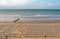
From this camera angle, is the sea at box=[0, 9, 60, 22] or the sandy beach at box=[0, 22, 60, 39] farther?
the sea at box=[0, 9, 60, 22]

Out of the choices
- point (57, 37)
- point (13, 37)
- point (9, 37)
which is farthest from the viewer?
point (57, 37)

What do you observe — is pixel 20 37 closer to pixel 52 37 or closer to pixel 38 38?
pixel 38 38

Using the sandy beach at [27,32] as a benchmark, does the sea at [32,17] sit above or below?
below

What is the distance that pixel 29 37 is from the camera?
664 cm

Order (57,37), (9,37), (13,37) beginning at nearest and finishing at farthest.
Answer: (9,37)
(13,37)
(57,37)

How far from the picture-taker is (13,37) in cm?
658

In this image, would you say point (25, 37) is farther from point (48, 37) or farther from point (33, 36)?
point (48, 37)

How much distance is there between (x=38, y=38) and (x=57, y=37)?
939 mm

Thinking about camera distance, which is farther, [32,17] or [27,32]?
[32,17]

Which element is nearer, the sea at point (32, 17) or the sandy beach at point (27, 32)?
the sandy beach at point (27, 32)

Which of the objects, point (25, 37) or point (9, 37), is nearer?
point (9, 37)

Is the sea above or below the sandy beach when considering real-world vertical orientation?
below

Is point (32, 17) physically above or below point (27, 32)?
below

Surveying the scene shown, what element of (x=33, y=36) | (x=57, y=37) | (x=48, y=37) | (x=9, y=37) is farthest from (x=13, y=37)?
(x=57, y=37)
